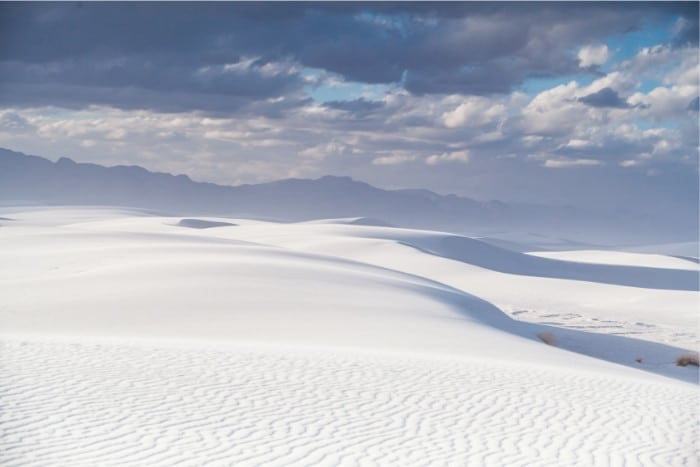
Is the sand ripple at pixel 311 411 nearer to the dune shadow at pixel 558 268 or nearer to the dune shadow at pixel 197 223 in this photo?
the dune shadow at pixel 558 268

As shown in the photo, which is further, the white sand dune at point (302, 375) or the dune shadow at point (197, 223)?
the dune shadow at point (197, 223)

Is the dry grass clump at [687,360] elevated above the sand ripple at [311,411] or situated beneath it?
situated beneath

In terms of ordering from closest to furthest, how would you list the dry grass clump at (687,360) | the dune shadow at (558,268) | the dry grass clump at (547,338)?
the dry grass clump at (687,360) → the dry grass clump at (547,338) → the dune shadow at (558,268)

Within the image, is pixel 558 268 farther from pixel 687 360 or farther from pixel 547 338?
pixel 687 360

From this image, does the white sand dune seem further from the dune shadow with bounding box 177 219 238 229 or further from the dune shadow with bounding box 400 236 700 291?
the dune shadow with bounding box 177 219 238 229

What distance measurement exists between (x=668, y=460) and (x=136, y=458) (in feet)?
18.8

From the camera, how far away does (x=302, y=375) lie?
12094 millimetres

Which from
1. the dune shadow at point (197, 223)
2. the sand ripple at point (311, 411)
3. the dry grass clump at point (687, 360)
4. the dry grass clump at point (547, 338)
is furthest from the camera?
the dune shadow at point (197, 223)

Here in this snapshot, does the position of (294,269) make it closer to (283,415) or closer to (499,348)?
(499,348)

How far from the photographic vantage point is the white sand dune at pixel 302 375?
859 cm

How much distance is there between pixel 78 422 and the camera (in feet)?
28.4

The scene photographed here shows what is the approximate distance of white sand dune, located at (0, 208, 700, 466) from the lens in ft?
28.2

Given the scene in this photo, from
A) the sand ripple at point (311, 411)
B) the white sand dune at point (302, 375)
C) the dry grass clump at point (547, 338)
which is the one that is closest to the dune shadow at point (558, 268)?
the white sand dune at point (302, 375)

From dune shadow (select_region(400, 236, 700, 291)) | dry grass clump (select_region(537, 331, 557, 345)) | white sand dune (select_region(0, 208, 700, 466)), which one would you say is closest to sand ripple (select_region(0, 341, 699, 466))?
white sand dune (select_region(0, 208, 700, 466))
